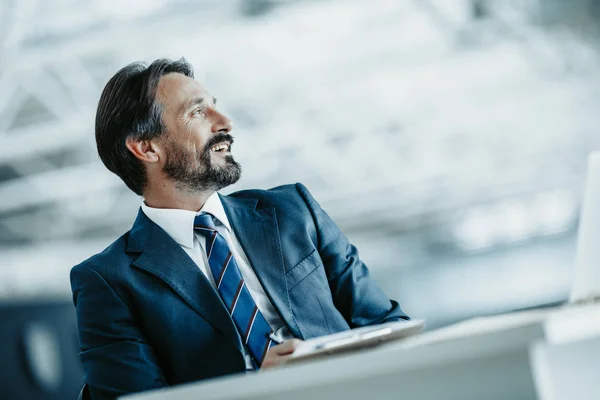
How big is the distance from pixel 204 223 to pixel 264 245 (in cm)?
15

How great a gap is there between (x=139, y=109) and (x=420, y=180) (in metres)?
10.3

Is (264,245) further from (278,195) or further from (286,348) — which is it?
(286,348)

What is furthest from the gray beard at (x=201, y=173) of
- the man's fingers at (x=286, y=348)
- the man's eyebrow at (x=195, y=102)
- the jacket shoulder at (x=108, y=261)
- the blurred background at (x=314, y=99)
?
the blurred background at (x=314, y=99)

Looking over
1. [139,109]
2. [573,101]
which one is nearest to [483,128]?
[573,101]

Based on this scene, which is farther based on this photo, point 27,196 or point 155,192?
point 27,196

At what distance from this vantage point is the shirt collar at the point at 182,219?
1.99m

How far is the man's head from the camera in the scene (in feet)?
7.20

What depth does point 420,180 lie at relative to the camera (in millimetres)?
12234

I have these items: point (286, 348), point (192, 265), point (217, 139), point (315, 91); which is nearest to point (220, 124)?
point (217, 139)

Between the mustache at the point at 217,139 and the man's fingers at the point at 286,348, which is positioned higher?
the mustache at the point at 217,139

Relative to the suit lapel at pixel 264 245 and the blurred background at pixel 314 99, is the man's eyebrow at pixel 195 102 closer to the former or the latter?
the suit lapel at pixel 264 245

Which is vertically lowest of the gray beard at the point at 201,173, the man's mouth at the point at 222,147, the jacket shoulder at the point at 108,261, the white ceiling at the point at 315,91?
the jacket shoulder at the point at 108,261

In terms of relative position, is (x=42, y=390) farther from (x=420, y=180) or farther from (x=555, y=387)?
(x=555, y=387)

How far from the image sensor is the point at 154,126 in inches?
87.5
